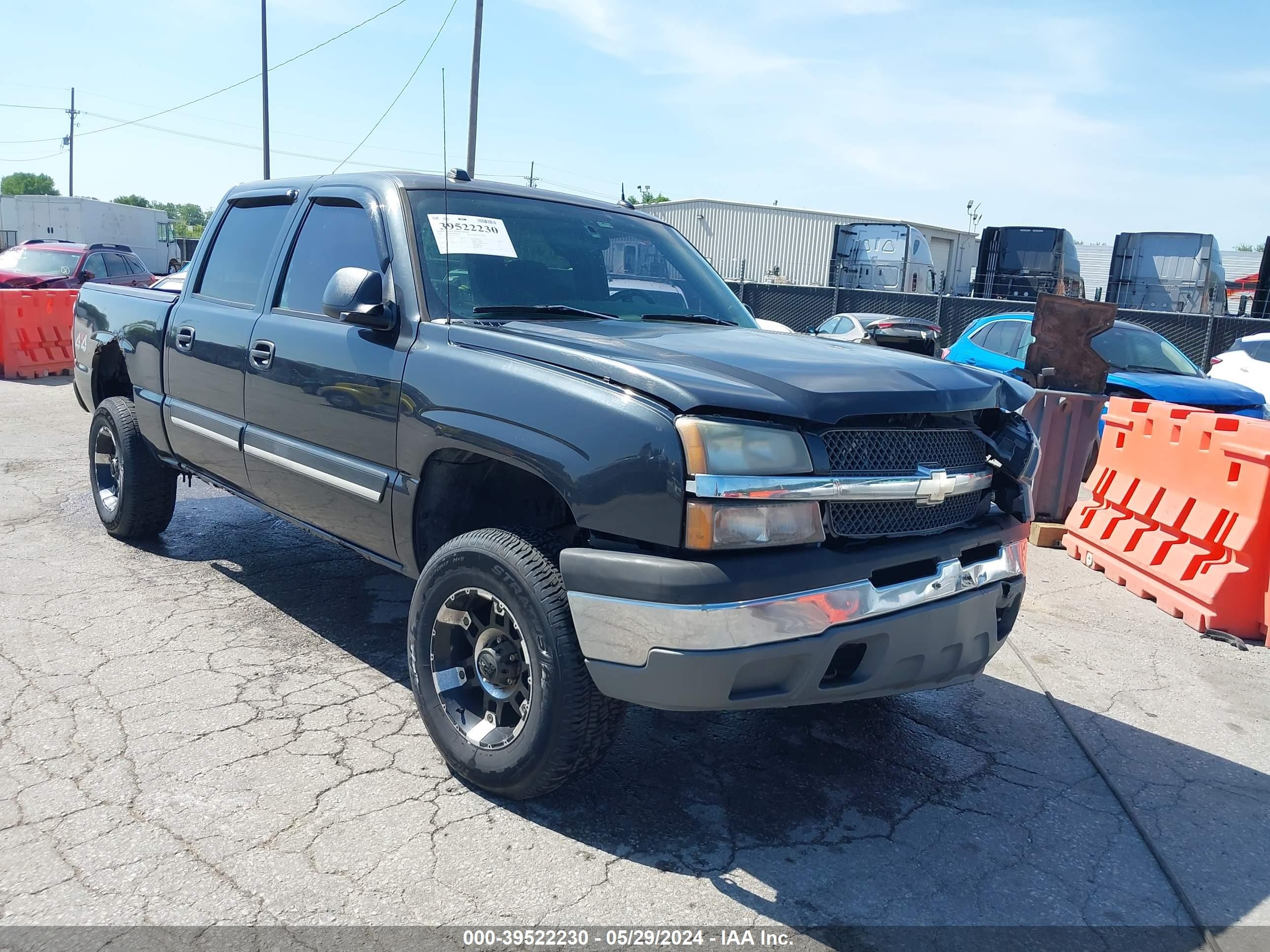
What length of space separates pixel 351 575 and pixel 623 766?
2535mm

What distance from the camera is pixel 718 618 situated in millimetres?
2461

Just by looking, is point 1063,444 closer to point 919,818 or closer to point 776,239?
point 919,818

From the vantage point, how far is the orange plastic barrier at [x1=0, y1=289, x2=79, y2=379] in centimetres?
1305

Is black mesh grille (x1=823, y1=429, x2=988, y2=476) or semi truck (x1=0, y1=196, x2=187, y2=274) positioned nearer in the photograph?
black mesh grille (x1=823, y1=429, x2=988, y2=476)

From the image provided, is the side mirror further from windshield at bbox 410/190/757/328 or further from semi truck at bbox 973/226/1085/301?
semi truck at bbox 973/226/1085/301

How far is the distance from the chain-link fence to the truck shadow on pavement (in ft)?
39.2

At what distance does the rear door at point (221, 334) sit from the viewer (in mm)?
4344

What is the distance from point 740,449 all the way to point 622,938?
4.14ft

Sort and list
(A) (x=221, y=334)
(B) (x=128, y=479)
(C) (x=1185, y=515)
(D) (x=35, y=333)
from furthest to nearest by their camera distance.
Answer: (D) (x=35, y=333) < (C) (x=1185, y=515) < (B) (x=128, y=479) < (A) (x=221, y=334)

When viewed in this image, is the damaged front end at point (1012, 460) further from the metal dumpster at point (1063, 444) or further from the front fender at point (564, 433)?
the metal dumpster at point (1063, 444)

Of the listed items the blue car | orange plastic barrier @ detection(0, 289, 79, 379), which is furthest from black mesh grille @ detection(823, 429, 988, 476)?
orange plastic barrier @ detection(0, 289, 79, 379)

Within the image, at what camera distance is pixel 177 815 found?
289cm

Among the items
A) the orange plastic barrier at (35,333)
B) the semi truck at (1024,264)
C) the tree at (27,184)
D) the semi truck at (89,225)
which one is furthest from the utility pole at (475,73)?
the tree at (27,184)

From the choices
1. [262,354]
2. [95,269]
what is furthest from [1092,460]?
[95,269]
